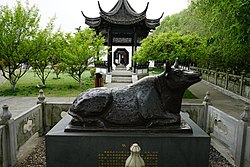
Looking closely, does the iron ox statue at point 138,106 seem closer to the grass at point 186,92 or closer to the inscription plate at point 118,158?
the inscription plate at point 118,158

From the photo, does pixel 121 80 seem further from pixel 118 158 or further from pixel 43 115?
pixel 118 158

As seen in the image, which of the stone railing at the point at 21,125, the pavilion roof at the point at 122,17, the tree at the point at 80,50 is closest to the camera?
the stone railing at the point at 21,125

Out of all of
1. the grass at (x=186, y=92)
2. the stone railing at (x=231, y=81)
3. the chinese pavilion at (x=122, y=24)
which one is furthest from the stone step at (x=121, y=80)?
the stone railing at (x=231, y=81)

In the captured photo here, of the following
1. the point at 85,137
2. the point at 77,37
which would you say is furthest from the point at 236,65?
the point at 85,137

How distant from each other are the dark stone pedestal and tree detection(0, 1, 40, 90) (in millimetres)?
11852

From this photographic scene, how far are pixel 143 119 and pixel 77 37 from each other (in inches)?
487

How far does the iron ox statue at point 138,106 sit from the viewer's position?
4168 millimetres

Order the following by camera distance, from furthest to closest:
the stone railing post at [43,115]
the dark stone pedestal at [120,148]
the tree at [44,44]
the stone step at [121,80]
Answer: the stone step at [121,80] < the tree at [44,44] < the stone railing post at [43,115] < the dark stone pedestal at [120,148]

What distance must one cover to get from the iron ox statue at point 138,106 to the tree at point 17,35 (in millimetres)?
11751

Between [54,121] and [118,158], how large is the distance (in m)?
3.21

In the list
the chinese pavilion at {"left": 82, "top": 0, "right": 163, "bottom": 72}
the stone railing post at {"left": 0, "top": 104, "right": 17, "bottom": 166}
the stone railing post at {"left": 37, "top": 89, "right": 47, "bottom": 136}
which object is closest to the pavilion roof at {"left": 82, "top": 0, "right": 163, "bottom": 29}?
the chinese pavilion at {"left": 82, "top": 0, "right": 163, "bottom": 72}

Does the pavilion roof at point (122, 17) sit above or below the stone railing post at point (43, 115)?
above

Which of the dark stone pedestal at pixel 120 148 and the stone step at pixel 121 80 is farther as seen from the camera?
the stone step at pixel 121 80

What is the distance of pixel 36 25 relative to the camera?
1486 cm
